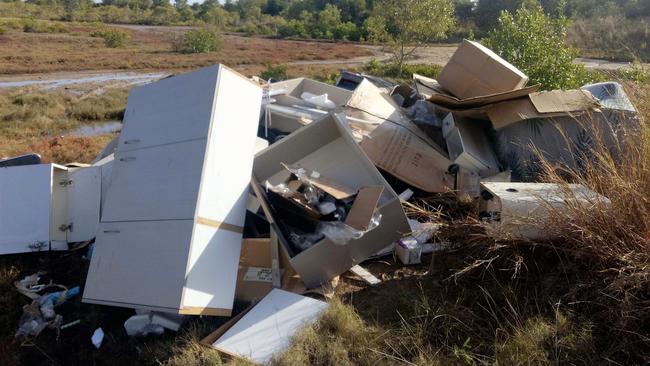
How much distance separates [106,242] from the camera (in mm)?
2973

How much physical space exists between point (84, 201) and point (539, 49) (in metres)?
5.23

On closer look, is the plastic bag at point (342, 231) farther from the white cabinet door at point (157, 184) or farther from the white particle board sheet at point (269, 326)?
the white cabinet door at point (157, 184)

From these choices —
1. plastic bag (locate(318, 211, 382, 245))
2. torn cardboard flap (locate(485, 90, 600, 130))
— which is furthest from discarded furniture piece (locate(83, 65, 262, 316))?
torn cardboard flap (locate(485, 90, 600, 130))

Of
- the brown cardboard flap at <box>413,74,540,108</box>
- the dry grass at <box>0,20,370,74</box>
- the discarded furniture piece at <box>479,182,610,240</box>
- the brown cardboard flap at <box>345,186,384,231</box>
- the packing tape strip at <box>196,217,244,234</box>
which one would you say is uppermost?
the brown cardboard flap at <box>413,74,540,108</box>

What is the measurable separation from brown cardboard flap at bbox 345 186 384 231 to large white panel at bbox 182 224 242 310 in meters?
0.76

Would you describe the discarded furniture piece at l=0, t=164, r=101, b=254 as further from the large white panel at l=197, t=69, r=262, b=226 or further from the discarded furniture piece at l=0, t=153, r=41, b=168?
the large white panel at l=197, t=69, r=262, b=226

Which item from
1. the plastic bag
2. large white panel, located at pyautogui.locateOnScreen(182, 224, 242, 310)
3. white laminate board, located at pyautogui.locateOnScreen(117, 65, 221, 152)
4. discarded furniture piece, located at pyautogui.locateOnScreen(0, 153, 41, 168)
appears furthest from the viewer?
discarded furniture piece, located at pyautogui.locateOnScreen(0, 153, 41, 168)

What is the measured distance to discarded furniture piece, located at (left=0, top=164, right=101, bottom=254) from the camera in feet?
12.0

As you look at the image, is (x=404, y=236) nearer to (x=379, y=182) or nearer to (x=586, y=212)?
(x=379, y=182)

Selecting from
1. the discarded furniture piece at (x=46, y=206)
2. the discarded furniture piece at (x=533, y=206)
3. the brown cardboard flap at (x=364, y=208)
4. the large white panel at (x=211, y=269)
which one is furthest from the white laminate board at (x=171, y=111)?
the discarded furniture piece at (x=533, y=206)

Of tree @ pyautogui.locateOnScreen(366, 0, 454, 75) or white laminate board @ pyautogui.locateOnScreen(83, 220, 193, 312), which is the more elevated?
tree @ pyautogui.locateOnScreen(366, 0, 454, 75)

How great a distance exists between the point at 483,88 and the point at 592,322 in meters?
2.70

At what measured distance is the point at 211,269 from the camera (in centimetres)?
273

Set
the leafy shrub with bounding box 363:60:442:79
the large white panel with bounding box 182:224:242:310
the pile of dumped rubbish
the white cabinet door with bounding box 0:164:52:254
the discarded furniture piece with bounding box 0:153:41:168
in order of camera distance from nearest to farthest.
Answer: the large white panel with bounding box 182:224:242:310
the pile of dumped rubbish
the white cabinet door with bounding box 0:164:52:254
the discarded furniture piece with bounding box 0:153:41:168
the leafy shrub with bounding box 363:60:442:79
